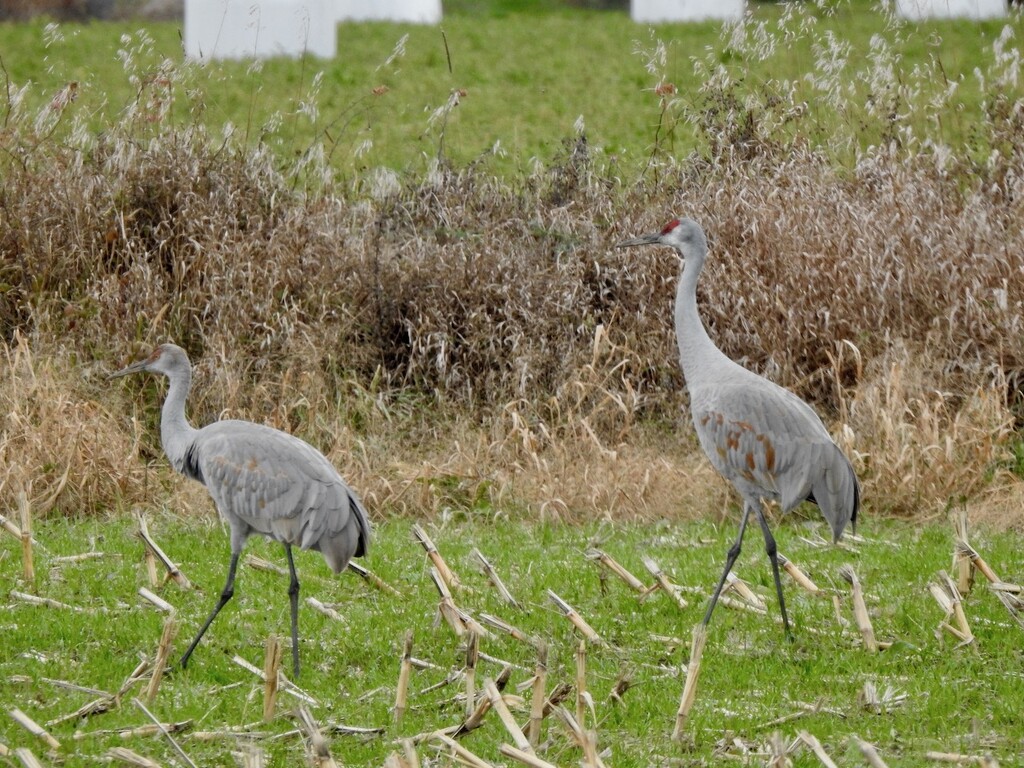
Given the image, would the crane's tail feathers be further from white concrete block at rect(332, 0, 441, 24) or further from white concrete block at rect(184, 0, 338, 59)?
white concrete block at rect(332, 0, 441, 24)

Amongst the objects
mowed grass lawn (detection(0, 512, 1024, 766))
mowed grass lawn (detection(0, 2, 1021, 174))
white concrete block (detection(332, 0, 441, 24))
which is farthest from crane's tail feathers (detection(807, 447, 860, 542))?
white concrete block (detection(332, 0, 441, 24))

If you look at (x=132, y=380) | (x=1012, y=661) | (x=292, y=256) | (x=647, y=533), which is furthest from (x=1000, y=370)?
(x=132, y=380)

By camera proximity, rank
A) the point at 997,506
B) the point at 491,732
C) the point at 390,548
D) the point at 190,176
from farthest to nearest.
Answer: the point at 190,176, the point at 997,506, the point at 390,548, the point at 491,732

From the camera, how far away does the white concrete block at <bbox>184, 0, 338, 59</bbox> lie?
16.7 m

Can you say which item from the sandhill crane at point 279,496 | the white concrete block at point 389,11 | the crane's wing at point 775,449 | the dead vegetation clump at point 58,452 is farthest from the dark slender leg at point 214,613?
the white concrete block at point 389,11

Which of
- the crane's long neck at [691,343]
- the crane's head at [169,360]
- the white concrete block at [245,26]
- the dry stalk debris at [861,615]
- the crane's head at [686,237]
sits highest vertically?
the white concrete block at [245,26]

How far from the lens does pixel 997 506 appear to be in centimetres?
727

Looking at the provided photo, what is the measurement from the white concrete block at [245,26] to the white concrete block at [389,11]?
4.10 m

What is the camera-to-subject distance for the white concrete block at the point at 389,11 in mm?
23000

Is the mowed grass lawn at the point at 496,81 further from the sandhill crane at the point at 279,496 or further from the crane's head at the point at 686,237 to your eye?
the sandhill crane at the point at 279,496

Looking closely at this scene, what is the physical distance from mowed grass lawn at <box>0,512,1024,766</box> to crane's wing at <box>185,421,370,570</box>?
442mm

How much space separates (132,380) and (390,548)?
2498 millimetres

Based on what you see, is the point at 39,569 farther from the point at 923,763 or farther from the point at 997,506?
the point at 997,506

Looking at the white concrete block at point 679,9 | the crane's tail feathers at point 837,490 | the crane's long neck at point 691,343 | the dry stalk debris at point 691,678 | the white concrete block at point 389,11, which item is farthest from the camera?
the white concrete block at point 389,11
